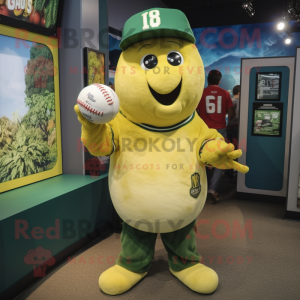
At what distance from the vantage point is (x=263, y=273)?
7.52ft

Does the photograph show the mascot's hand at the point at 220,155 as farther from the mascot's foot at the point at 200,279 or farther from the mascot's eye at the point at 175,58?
the mascot's foot at the point at 200,279

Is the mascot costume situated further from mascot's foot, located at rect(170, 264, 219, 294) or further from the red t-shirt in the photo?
the red t-shirt

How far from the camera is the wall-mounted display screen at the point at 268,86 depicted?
385cm

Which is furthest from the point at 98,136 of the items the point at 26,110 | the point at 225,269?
the point at 225,269

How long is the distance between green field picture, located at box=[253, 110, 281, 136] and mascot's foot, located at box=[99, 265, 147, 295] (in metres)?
2.68

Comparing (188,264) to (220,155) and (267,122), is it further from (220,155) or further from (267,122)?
(267,122)

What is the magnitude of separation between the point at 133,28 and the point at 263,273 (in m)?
1.92

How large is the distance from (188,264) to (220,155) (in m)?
0.85

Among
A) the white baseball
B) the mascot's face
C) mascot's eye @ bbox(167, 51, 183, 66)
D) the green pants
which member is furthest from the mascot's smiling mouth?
the green pants

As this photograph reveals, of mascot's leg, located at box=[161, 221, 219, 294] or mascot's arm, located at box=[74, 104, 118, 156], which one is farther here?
mascot's leg, located at box=[161, 221, 219, 294]

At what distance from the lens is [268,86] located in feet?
Answer: 12.8

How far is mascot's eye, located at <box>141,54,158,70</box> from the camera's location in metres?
1.67

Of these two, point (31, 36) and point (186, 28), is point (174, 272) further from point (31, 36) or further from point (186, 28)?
point (31, 36)

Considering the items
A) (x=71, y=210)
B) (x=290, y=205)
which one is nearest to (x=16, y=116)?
(x=71, y=210)
